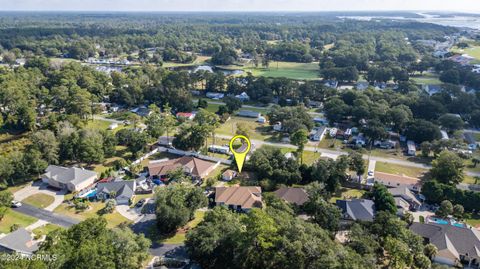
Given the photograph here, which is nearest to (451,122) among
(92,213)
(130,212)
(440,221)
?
(440,221)

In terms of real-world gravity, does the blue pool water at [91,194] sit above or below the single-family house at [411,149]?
below

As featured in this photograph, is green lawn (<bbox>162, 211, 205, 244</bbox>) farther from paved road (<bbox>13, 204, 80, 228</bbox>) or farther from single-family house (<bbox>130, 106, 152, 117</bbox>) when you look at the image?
single-family house (<bbox>130, 106, 152, 117</bbox>)

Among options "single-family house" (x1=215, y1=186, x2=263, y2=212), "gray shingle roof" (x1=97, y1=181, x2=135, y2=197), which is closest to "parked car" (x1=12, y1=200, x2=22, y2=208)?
"gray shingle roof" (x1=97, y1=181, x2=135, y2=197)

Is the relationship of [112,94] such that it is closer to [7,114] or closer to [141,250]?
[7,114]

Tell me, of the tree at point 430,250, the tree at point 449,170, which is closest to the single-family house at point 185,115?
the tree at point 449,170

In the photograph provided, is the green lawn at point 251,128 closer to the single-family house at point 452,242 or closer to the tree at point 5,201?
the single-family house at point 452,242

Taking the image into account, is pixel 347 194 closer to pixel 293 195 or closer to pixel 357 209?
pixel 357 209
